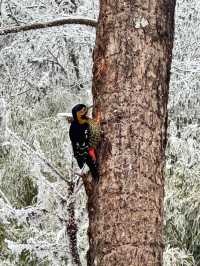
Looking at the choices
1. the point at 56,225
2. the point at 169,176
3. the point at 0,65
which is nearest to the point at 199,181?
the point at 169,176

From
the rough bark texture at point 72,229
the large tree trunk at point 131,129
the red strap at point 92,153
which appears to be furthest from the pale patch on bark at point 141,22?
the rough bark texture at point 72,229

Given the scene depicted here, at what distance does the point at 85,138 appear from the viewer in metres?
2.69

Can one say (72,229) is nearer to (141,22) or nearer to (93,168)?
(93,168)

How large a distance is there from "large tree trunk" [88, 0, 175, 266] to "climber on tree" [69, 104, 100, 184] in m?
0.04

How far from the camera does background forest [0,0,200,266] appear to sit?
5.82 m

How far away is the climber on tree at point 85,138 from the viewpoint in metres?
2.70

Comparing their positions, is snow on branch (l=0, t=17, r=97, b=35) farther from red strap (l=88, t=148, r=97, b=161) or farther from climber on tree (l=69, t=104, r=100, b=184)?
red strap (l=88, t=148, r=97, b=161)

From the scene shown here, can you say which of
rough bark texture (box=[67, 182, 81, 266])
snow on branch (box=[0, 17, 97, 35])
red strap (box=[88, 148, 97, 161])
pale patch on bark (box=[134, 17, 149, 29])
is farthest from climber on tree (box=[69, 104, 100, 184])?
rough bark texture (box=[67, 182, 81, 266])

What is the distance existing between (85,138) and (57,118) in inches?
167

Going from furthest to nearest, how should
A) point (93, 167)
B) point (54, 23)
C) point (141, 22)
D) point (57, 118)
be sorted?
point (57, 118) < point (54, 23) < point (141, 22) < point (93, 167)

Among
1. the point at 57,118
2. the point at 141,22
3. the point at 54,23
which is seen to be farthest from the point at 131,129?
the point at 57,118

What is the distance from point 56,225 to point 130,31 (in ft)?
12.2

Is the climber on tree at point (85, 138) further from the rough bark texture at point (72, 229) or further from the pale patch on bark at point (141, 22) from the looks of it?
the rough bark texture at point (72, 229)

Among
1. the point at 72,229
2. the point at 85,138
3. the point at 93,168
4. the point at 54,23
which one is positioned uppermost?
the point at 54,23
